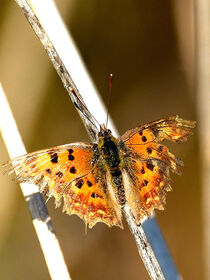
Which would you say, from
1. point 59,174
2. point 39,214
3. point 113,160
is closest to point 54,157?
point 59,174

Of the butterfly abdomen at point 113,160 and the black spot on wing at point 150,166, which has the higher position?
the butterfly abdomen at point 113,160

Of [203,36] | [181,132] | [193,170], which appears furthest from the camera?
[193,170]

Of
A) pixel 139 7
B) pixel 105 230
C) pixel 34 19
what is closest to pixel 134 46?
pixel 139 7

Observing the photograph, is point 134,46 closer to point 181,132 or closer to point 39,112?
point 39,112

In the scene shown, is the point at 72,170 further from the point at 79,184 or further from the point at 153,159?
the point at 153,159

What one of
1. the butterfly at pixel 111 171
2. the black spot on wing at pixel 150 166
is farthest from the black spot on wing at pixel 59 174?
the black spot on wing at pixel 150 166

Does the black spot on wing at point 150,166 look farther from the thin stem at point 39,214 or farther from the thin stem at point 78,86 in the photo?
the thin stem at point 39,214
